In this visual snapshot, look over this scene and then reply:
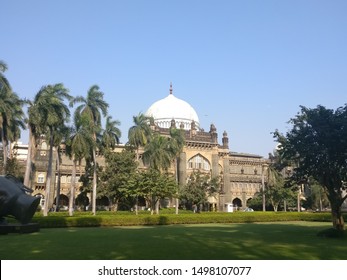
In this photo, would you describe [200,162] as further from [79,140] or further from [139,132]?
[79,140]

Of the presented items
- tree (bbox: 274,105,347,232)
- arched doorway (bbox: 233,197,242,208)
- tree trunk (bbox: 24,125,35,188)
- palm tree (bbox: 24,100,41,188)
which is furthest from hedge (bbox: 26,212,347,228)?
arched doorway (bbox: 233,197,242,208)

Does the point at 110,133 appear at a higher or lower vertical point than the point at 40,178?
higher

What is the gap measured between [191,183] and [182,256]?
150ft

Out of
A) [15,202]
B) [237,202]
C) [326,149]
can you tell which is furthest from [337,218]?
[237,202]

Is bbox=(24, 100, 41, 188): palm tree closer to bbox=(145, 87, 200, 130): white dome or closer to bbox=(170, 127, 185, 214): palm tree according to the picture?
bbox=(170, 127, 185, 214): palm tree

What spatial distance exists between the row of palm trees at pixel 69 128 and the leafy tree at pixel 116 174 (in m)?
1.82

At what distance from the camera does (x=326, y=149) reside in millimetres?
22125

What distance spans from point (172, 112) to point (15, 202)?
59.3 m

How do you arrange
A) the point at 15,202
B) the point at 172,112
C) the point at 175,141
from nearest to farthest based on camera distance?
the point at 15,202
the point at 175,141
the point at 172,112

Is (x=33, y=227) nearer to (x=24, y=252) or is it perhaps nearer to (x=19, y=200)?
(x=19, y=200)

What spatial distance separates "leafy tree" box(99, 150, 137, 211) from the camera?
51000 millimetres

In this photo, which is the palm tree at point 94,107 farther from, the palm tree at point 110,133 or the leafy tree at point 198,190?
the leafy tree at point 198,190

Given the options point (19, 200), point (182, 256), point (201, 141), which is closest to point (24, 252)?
point (182, 256)

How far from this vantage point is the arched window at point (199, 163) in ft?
229
